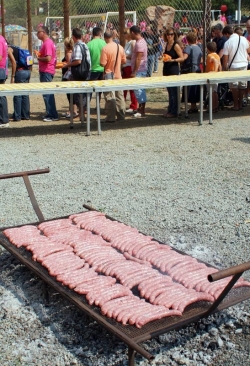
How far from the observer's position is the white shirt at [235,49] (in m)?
12.2

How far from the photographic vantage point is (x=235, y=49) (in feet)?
40.4

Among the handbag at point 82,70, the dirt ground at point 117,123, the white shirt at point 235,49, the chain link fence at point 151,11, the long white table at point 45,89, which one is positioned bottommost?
the dirt ground at point 117,123

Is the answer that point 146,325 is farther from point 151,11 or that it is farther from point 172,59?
point 151,11

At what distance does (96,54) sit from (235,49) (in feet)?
10.1

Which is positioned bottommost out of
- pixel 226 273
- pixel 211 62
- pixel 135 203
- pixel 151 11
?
pixel 135 203

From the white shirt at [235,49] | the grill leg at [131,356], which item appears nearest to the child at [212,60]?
the white shirt at [235,49]

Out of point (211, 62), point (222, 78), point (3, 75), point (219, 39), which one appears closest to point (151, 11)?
point (219, 39)

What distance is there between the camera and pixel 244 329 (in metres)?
3.59

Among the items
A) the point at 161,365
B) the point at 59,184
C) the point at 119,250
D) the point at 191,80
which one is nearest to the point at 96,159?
the point at 59,184

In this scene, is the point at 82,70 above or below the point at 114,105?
above

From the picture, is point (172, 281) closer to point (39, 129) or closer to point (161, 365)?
point (161, 365)

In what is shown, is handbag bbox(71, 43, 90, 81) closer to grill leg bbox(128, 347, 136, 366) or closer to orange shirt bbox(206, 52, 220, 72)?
orange shirt bbox(206, 52, 220, 72)

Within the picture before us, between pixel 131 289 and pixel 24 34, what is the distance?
29.6m

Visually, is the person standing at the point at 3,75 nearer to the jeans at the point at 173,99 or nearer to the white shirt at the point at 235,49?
the jeans at the point at 173,99
